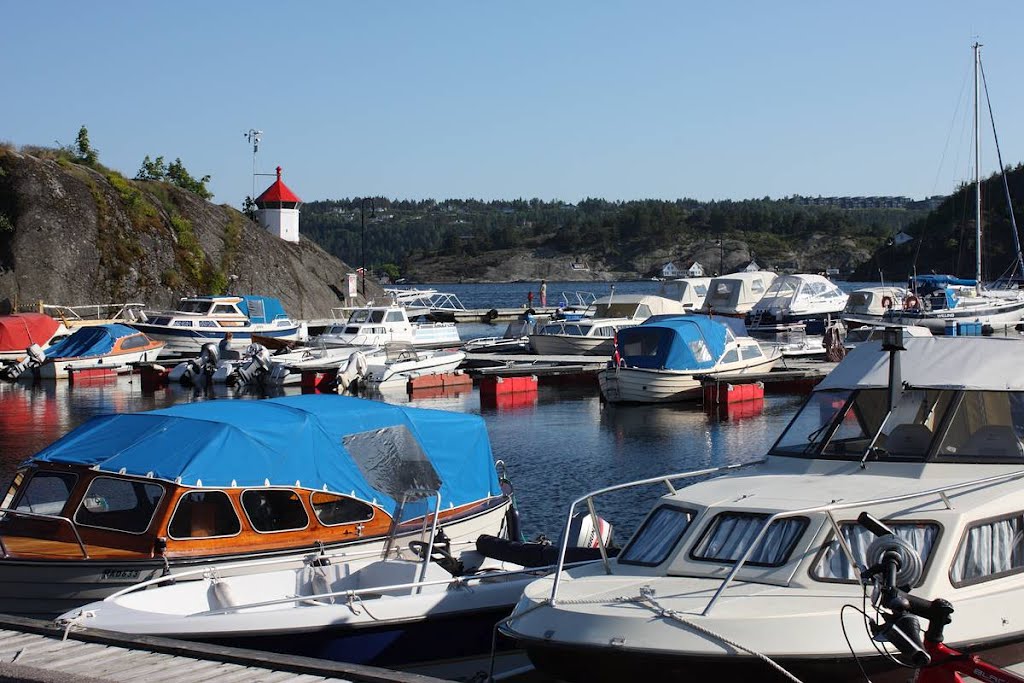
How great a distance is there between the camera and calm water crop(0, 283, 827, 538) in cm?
2652

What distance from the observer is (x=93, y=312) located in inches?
2867

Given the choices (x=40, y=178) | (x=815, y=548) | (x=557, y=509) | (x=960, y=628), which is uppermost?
(x=40, y=178)

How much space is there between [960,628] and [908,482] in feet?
5.50

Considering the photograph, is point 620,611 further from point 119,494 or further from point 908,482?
point 119,494

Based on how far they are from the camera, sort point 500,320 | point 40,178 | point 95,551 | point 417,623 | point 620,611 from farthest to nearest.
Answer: point 500,320 → point 40,178 → point 95,551 → point 417,623 → point 620,611

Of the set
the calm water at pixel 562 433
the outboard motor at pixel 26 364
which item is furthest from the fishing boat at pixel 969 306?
the outboard motor at pixel 26 364

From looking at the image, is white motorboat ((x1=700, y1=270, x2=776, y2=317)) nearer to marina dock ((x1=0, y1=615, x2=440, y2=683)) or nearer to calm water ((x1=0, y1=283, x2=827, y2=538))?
calm water ((x1=0, y1=283, x2=827, y2=538))

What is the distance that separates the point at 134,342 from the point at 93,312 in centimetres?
1842

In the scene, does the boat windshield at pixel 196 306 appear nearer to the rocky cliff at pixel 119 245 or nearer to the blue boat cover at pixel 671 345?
the rocky cliff at pixel 119 245

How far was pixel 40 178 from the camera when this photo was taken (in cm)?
7850

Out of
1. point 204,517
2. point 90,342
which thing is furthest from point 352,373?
point 204,517

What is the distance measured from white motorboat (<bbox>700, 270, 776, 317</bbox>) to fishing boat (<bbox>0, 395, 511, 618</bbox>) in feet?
169

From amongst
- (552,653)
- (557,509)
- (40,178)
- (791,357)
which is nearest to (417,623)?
(552,653)

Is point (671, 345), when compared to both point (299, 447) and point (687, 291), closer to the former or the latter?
point (299, 447)
